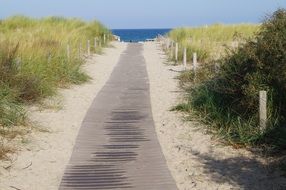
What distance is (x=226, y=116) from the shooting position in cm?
1052

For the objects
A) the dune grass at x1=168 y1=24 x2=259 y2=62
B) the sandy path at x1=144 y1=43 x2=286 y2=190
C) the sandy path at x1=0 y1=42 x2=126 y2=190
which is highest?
the dune grass at x1=168 y1=24 x2=259 y2=62

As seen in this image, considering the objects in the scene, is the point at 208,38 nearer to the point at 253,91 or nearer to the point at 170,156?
the point at 253,91

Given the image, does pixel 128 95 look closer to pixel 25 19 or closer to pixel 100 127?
pixel 100 127

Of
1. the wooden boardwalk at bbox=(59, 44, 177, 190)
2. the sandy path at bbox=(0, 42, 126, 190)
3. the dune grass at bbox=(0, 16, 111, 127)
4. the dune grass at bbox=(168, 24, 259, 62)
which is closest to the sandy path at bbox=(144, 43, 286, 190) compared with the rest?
the wooden boardwalk at bbox=(59, 44, 177, 190)

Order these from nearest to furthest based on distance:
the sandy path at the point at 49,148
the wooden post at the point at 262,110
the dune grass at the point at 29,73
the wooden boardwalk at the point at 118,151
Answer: the wooden boardwalk at the point at 118,151, the sandy path at the point at 49,148, the wooden post at the point at 262,110, the dune grass at the point at 29,73

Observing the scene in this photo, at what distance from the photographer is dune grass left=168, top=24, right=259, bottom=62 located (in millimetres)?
24906

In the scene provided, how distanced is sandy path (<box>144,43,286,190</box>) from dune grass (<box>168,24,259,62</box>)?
10.2 m

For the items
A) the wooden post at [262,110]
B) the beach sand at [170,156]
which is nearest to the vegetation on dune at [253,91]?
the wooden post at [262,110]

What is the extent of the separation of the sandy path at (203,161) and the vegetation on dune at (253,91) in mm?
414

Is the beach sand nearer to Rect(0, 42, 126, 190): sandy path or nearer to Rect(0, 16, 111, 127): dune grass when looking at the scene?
Rect(0, 42, 126, 190): sandy path

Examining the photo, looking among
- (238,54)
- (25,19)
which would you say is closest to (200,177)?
(238,54)

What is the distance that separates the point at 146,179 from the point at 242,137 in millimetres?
2492

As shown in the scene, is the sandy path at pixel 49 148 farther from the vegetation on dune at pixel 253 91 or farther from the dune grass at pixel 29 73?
the vegetation on dune at pixel 253 91

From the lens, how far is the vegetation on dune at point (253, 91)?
938cm
